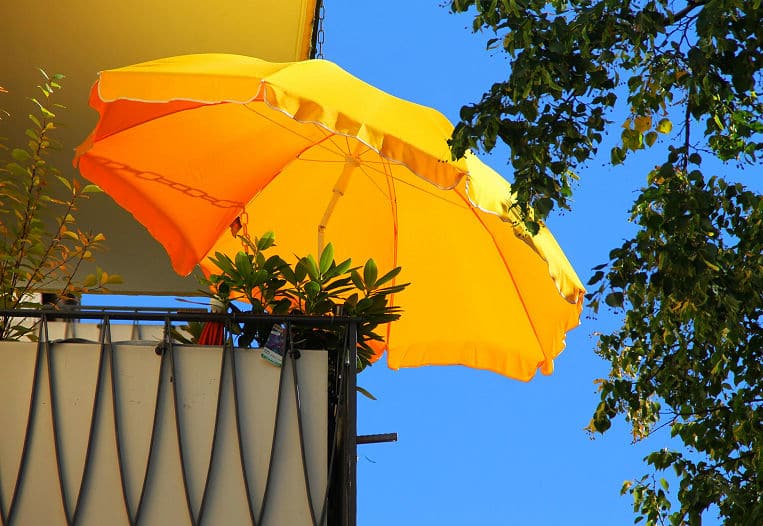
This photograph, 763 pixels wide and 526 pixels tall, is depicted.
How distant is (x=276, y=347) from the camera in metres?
3.41

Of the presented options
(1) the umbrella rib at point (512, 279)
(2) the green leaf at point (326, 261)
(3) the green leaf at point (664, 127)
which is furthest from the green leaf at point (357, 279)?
(1) the umbrella rib at point (512, 279)

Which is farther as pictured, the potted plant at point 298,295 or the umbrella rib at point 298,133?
the umbrella rib at point 298,133

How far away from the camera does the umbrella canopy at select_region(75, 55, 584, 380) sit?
15.8ft

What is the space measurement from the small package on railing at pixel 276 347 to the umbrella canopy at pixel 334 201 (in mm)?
1530

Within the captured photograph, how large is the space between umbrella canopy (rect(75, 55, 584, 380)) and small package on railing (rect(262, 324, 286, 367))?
5.02 ft

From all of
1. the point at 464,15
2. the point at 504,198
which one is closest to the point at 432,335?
the point at 504,198

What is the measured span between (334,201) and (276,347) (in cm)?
302

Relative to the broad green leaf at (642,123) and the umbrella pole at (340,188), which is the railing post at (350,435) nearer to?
the broad green leaf at (642,123)

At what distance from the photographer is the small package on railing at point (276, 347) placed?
3.38 metres

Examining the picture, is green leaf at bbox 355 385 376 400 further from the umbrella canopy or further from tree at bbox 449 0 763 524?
the umbrella canopy

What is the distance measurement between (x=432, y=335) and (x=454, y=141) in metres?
2.68

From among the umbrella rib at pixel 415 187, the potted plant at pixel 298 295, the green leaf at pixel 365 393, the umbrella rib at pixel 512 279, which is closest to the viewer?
the potted plant at pixel 298 295

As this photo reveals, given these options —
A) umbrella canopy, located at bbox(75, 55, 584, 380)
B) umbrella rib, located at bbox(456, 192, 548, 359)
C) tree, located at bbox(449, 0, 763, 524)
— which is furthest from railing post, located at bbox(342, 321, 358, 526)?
umbrella rib, located at bbox(456, 192, 548, 359)

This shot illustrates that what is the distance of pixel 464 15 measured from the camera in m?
4.42
